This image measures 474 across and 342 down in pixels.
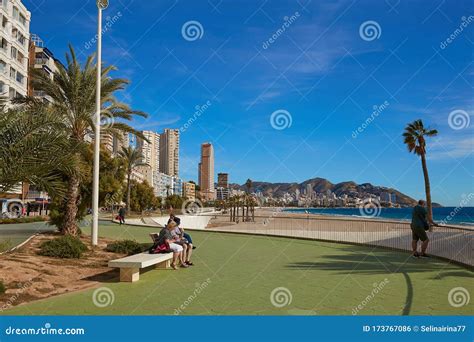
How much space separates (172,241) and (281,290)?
12.6ft

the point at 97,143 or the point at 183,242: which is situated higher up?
the point at 97,143

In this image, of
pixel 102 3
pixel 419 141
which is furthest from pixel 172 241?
pixel 419 141

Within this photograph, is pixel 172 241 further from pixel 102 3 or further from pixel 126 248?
pixel 102 3

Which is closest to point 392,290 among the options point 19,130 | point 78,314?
point 78,314

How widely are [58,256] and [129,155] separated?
4754 cm

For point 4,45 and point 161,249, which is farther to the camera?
point 4,45

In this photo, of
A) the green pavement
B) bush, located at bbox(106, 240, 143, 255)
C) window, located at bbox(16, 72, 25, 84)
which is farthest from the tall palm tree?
window, located at bbox(16, 72, 25, 84)

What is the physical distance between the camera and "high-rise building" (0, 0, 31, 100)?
46406 millimetres

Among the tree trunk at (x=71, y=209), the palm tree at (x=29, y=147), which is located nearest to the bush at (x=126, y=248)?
the tree trunk at (x=71, y=209)

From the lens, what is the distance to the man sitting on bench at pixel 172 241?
10461 mm

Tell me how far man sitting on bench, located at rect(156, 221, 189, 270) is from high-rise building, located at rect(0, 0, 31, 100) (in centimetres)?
4060

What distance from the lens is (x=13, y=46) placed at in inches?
1941

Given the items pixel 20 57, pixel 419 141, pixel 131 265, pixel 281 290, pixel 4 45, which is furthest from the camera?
pixel 20 57

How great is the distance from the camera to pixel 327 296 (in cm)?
741
